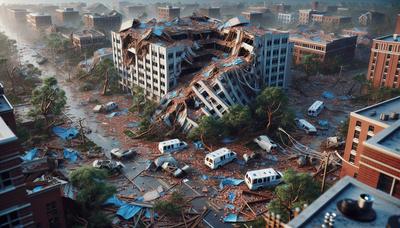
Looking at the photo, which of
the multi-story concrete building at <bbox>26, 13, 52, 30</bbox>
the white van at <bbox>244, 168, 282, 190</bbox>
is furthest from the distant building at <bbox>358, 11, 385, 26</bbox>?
the white van at <bbox>244, 168, 282, 190</bbox>

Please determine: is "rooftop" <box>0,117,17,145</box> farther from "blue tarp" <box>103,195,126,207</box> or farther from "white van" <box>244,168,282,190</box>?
"white van" <box>244,168,282,190</box>

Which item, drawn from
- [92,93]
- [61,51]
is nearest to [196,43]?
[92,93]

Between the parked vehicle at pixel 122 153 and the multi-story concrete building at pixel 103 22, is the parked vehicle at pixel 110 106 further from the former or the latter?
the multi-story concrete building at pixel 103 22

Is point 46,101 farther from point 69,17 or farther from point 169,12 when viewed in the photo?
point 69,17

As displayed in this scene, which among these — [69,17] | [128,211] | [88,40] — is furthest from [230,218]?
[69,17]

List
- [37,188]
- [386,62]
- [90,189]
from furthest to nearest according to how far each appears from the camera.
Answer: [386,62] < [90,189] < [37,188]

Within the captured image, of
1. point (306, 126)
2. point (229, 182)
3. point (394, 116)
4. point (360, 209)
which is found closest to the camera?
point (360, 209)

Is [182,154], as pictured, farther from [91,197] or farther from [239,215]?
[91,197]
